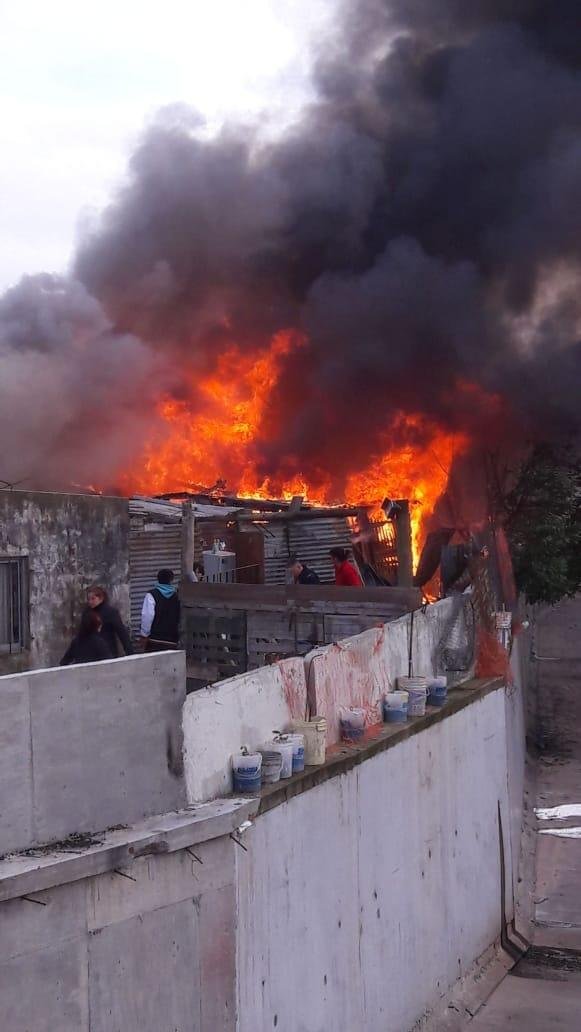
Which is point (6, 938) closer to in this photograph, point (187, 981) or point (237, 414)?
point (187, 981)

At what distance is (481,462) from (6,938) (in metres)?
12.5

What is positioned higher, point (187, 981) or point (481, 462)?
point (481, 462)

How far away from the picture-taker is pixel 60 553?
9195 mm

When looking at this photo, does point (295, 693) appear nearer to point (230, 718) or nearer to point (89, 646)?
point (230, 718)

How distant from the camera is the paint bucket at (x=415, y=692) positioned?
25.9 feet

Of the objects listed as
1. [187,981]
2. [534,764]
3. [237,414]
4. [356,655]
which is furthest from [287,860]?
[237,414]

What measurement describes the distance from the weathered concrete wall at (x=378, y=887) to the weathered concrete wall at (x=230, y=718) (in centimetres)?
40

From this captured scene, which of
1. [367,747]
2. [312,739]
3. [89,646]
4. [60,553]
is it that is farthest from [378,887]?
[60,553]

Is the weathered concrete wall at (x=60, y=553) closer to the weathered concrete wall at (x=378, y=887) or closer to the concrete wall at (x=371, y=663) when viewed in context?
the concrete wall at (x=371, y=663)

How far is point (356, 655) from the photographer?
287 inches

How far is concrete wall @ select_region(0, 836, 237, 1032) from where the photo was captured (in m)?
4.01

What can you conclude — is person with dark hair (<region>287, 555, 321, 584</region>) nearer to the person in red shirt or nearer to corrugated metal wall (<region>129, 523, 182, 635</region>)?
the person in red shirt

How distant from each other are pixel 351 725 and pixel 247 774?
1592 millimetres

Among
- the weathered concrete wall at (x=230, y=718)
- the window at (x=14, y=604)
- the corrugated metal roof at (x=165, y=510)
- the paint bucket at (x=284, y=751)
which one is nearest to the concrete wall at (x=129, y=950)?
the weathered concrete wall at (x=230, y=718)
